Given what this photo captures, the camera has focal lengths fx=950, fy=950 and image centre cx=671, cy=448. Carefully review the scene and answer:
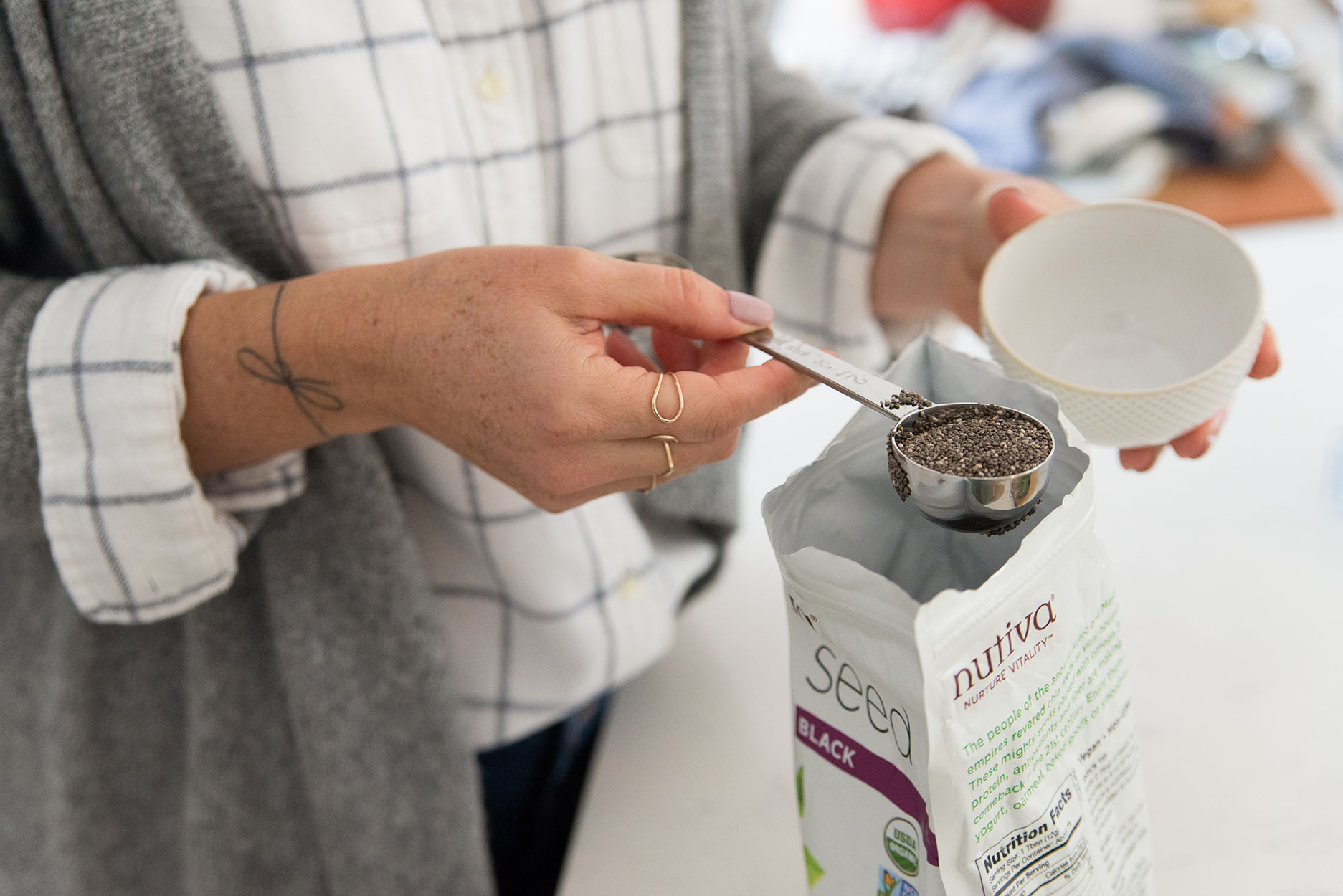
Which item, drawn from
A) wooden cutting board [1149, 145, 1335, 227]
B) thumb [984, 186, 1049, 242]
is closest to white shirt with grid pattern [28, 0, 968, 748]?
thumb [984, 186, 1049, 242]

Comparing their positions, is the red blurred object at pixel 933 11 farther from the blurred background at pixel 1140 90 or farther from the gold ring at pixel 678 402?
the gold ring at pixel 678 402

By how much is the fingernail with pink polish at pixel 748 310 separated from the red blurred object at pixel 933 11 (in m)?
1.42

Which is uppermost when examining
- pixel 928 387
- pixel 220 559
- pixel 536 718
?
pixel 928 387

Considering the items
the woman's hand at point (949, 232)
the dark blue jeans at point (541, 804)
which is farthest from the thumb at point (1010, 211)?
the dark blue jeans at point (541, 804)

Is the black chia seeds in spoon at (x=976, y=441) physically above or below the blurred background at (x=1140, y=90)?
above

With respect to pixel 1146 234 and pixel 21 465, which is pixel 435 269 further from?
pixel 1146 234

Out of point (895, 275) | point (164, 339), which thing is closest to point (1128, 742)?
point (895, 275)

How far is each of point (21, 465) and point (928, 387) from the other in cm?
47

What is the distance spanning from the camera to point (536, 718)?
0.71m

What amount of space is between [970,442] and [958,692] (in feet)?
0.36

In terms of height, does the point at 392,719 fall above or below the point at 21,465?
below

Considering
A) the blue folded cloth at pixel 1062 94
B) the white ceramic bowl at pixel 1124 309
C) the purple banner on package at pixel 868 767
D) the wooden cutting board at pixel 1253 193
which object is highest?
the white ceramic bowl at pixel 1124 309

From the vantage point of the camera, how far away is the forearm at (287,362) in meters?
0.49

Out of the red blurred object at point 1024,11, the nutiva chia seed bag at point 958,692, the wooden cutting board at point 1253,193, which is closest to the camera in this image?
the nutiva chia seed bag at point 958,692
